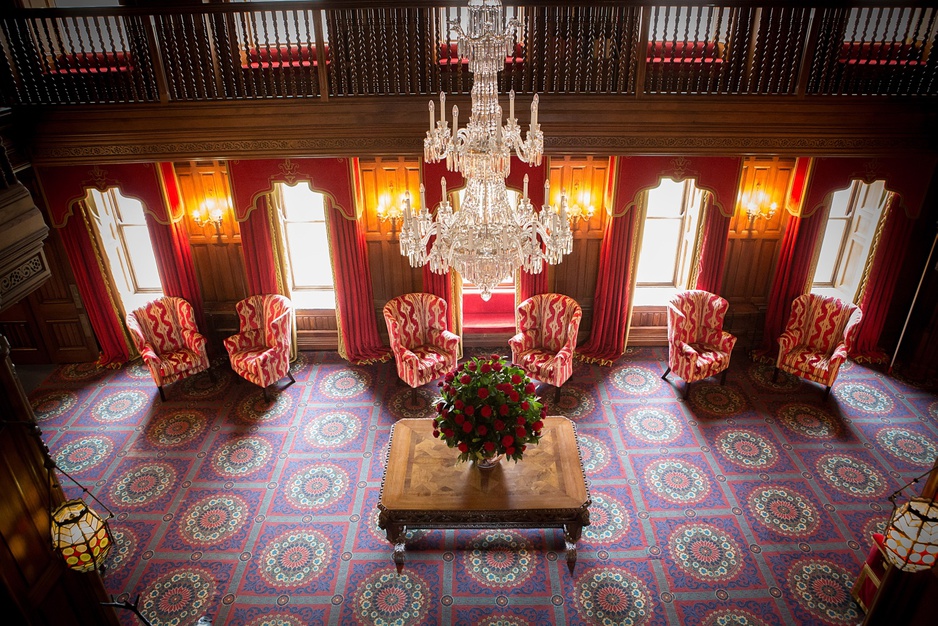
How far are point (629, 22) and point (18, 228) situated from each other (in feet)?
16.1

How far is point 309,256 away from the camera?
8.15 meters

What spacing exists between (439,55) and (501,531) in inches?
172

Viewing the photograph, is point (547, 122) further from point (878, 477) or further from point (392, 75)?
point (878, 477)

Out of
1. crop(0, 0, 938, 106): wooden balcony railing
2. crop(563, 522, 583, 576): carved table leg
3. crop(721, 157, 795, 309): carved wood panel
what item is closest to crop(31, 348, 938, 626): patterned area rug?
crop(563, 522, 583, 576): carved table leg

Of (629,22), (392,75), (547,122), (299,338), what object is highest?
(629,22)

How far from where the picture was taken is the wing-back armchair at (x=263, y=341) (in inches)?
273

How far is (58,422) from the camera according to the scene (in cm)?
679

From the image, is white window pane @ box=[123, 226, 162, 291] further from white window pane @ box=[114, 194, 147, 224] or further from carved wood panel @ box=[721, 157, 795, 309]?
carved wood panel @ box=[721, 157, 795, 309]

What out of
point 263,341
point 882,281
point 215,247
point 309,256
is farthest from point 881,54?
point 215,247

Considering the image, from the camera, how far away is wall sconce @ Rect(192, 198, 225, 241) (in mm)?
7234

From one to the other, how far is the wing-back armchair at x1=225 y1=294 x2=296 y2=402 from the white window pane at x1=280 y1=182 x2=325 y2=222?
1086 mm

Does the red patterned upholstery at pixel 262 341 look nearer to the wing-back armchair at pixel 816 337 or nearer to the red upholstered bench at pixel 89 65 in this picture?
the red upholstered bench at pixel 89 65

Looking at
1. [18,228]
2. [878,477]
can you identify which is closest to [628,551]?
[878,477]

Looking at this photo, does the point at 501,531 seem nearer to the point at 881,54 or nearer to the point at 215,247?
the point at 215,247
